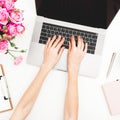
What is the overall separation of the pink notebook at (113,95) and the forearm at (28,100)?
0.94 ft

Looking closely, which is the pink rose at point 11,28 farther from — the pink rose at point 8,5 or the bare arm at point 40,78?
the bare arm at point 40,78

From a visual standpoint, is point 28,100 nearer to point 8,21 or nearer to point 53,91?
point 53,91

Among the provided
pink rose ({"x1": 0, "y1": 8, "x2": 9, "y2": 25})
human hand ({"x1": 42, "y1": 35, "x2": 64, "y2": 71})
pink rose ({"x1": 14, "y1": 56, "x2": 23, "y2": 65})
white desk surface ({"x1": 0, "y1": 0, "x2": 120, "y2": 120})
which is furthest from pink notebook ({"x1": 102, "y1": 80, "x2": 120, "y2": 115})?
pink rose ({"x1": 0, "y1": 8, "x2": 9, "y2": 25})

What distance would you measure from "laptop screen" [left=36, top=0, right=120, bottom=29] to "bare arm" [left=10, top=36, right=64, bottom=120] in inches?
4.3

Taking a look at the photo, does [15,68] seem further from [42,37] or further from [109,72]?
[109,72]

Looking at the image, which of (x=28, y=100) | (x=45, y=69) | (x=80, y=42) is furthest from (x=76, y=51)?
(x=28, y=100)

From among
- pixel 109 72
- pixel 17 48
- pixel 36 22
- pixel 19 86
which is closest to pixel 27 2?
pixel 36 22

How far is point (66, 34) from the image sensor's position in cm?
122

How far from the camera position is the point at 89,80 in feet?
3.96

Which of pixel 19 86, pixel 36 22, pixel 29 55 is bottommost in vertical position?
pixel 19 86

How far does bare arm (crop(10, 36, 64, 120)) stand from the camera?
113cm

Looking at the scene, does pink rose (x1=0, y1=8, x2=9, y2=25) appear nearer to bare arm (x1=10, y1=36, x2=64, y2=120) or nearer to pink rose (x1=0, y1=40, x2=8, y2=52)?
pink rose (x1=0, y1=40, x2=8, y2=52)

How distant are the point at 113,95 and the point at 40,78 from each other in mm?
329

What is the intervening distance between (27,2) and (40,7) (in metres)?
0.12
